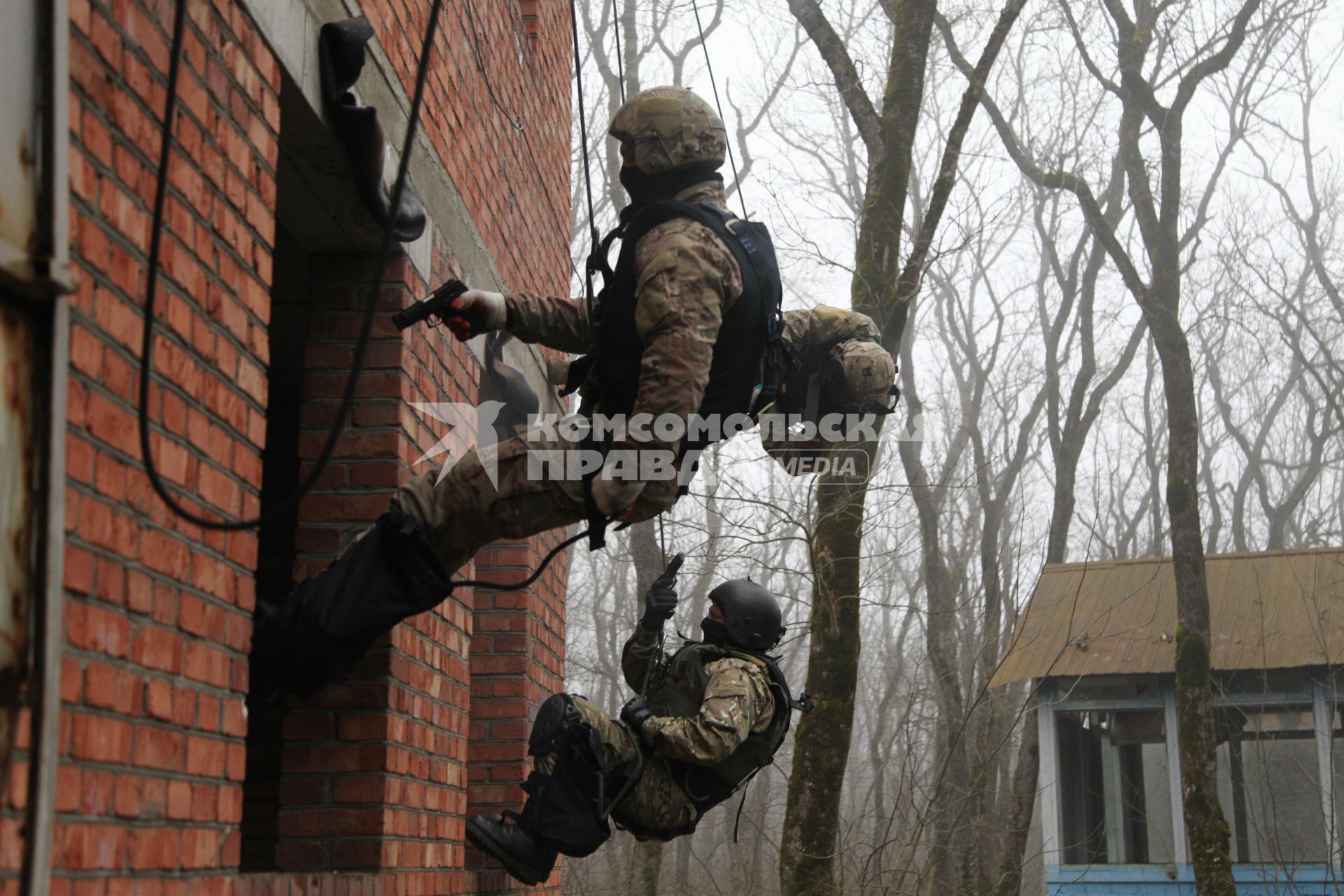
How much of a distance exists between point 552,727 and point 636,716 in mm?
492

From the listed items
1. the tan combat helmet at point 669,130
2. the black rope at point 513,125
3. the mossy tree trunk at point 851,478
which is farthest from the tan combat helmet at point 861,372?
the mossy tree trunk at point 851,478

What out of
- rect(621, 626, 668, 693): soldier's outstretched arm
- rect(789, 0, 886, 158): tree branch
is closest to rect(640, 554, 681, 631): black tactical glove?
rect(621, 626, 668, 693): soldier's outstretched arm

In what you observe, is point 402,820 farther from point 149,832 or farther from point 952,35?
point 952,35

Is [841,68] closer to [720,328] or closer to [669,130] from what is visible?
[669,130]

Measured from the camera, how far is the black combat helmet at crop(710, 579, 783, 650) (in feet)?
18.6

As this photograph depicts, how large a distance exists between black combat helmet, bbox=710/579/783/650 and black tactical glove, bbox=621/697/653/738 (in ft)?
1.90

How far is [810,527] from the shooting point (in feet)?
29.4

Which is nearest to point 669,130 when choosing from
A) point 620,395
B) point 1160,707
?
point 620,395

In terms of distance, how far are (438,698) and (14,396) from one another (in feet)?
9.28

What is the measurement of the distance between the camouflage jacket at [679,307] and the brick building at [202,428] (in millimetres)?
981

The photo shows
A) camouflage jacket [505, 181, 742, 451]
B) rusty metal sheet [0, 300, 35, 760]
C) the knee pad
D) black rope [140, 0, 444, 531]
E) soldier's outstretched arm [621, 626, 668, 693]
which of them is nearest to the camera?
rusty metal sheet [0, 300, 35, 760]

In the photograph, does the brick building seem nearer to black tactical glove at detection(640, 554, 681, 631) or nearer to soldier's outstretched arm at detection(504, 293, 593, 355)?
soldier's outstretched arm at detection(504, 293, 593, 355)

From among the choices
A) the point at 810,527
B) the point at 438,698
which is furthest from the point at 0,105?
the point at 810,527

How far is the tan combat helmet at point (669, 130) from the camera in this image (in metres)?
4.16
